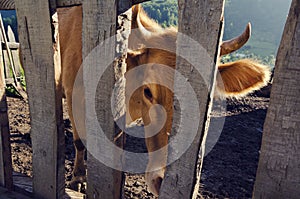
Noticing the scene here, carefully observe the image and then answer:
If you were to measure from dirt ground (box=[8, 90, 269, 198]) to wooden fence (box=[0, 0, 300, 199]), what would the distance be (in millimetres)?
1294

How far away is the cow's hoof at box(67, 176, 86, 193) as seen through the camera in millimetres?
2905

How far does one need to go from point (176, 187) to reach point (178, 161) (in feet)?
0.46

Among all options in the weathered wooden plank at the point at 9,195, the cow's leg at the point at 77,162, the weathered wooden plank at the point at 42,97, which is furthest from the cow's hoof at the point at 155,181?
the cow's leg at the point at 77,162

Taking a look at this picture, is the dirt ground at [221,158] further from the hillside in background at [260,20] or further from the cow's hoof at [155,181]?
the hillside in background at [260,20]

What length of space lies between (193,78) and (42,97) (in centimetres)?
99

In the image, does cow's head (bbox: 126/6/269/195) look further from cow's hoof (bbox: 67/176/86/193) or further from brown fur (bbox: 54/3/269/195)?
cow's hoof (bbox: 67/176/86/193)

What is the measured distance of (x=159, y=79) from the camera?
2135 mm

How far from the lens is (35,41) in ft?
5.24

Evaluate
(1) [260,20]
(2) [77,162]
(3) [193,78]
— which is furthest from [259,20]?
(3) [193,78]

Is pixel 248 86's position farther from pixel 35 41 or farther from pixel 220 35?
pixel 35 41

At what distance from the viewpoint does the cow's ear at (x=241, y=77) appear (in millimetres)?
1832

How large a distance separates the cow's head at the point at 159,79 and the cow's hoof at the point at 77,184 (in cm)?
107

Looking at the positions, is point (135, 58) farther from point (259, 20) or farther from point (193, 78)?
point (259, 20)

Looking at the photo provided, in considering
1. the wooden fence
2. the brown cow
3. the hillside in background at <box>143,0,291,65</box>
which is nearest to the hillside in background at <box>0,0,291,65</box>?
the hillside in background at <box>143,0,291,65</box>
